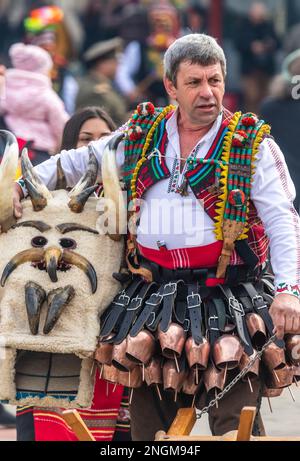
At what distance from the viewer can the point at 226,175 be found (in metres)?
5.61

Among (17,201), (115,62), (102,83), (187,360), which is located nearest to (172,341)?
(187,360)

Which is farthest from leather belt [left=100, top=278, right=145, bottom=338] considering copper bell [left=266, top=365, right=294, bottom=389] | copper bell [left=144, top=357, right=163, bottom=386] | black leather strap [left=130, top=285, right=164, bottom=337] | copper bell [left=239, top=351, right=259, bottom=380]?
copper bell [left=266, top=365, right=294, bottom=389]

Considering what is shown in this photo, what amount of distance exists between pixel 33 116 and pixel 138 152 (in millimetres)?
4810

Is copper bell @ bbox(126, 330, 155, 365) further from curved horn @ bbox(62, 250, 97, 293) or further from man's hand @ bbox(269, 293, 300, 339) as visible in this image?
man's hand @ bbox(269, 293, 300, 339)

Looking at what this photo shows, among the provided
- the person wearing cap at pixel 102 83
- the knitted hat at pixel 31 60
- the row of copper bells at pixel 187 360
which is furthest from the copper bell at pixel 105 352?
the knitted hat at pixel 31 60

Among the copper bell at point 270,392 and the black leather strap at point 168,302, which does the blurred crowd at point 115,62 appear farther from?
the copper bell at point 270,392

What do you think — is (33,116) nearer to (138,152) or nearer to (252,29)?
(138,152)

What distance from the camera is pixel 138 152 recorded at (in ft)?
19.2

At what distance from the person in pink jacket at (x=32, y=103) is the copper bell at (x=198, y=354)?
4.67 metres

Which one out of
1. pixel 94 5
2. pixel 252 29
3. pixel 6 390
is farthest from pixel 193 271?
pixel 94 5

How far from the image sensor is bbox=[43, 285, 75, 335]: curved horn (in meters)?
5.66

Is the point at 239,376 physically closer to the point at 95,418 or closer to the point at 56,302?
the point at 56,302

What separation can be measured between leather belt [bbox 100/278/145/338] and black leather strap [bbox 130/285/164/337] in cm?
10

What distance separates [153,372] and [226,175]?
82 centimetres
